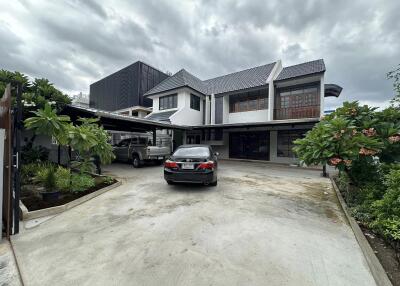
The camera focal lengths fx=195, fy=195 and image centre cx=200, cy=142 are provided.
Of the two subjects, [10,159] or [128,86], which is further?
[128,86]

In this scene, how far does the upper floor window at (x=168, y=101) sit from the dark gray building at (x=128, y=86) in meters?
3.91

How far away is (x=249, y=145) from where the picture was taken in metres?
16.1

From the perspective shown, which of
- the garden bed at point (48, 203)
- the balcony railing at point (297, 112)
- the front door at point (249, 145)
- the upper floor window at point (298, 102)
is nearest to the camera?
the garden bed at point (48, 203)

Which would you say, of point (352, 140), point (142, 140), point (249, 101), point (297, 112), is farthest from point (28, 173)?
point (297, 112)

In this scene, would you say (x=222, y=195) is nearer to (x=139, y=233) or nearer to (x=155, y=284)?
(x=139, y=233)

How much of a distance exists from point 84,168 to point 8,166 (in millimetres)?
3297

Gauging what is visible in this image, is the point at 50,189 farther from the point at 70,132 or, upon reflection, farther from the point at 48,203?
the point at 70,132

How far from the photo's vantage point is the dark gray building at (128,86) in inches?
816

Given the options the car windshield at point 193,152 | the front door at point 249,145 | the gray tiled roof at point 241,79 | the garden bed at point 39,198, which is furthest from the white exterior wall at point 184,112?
the garden bed at point 39,198

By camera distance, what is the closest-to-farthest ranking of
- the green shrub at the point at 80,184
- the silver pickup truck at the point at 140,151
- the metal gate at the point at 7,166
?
the metal gate at the point at 7,166, the green shrub at the point at 80,184, the silver pickup truck at the point at 140,151

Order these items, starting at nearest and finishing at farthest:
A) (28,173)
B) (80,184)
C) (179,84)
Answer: (80,184), (28,173), (179,84)

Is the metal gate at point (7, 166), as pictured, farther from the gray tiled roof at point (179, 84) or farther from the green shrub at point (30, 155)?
the gray tiled roof at point (179, 84)

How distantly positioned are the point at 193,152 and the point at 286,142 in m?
10.5

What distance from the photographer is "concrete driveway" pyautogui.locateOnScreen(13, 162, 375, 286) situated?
7.61 ft
